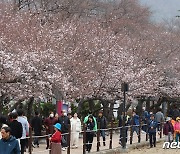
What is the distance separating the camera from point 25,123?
13703mm

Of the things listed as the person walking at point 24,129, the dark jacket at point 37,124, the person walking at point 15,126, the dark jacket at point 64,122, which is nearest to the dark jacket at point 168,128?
the dark jacket at point 64,122

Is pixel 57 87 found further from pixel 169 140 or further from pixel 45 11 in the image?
pixel 45 11

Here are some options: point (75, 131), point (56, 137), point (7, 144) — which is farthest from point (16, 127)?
point (75, 131)

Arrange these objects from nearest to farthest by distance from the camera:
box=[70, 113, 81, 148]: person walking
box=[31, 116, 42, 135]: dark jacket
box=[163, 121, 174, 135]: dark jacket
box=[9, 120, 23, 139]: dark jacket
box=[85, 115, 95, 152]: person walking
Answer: box=[9, 120, 23, 139]: dark jacket
box=[85, 115, 95, 152]: person walking
box=[70, 113, 81, 148]: person walking
box=[31, 116, 42, 135]: dark jacket
box=[163, 121, 174, 135]: dark jacket

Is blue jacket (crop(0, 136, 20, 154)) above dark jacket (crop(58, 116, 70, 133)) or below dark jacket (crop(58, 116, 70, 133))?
below

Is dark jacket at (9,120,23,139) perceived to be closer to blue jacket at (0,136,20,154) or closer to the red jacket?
the red jacket

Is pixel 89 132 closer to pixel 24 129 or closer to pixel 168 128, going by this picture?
pixel 24 129

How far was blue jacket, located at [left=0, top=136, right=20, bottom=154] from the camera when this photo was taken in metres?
8.84

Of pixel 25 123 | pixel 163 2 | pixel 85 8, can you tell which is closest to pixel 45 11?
pixel 85 8

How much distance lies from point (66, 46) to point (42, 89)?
14.2 feet

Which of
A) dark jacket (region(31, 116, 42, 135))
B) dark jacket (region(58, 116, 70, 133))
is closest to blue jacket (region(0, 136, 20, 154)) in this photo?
dark jacket (region(58, 116, 70, 133))

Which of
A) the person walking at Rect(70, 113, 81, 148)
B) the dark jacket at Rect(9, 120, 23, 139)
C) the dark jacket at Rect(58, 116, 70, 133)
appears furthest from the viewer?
the person walking at Rect(70, 113, 81, 148)

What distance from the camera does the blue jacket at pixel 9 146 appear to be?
8.84m

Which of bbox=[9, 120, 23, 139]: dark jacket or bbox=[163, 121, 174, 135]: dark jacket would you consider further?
bbox=[163, 121, 174, 135]: dark jacket
